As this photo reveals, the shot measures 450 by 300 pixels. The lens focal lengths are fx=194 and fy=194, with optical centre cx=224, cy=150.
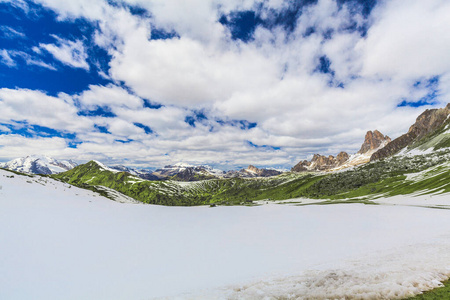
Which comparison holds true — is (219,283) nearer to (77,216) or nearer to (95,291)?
(95,291)

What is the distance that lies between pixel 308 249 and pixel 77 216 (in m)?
20.2

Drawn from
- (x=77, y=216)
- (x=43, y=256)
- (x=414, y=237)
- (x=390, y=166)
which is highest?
(x=390, y=166)

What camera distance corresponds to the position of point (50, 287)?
28.0 feet

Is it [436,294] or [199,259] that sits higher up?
[436,294]

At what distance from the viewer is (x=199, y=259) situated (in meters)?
12.8

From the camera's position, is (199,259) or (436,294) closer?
(436,294)

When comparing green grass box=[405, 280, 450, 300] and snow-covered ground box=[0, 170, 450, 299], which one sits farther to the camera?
snow-covered ground box=[0, 170, 450, 299]

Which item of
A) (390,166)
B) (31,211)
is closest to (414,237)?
(31,211)

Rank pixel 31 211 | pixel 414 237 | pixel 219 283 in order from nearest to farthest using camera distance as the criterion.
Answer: pixel 219 283, pixel 31 211, pixel 414 237

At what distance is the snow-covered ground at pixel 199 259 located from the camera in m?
8.47

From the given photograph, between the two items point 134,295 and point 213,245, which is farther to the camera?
point 213,245

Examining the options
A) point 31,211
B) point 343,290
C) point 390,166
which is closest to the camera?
point 343,290

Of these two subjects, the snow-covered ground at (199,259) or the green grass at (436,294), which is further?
the snow-covered ground at (199,259)

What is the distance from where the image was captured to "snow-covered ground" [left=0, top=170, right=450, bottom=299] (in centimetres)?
847
